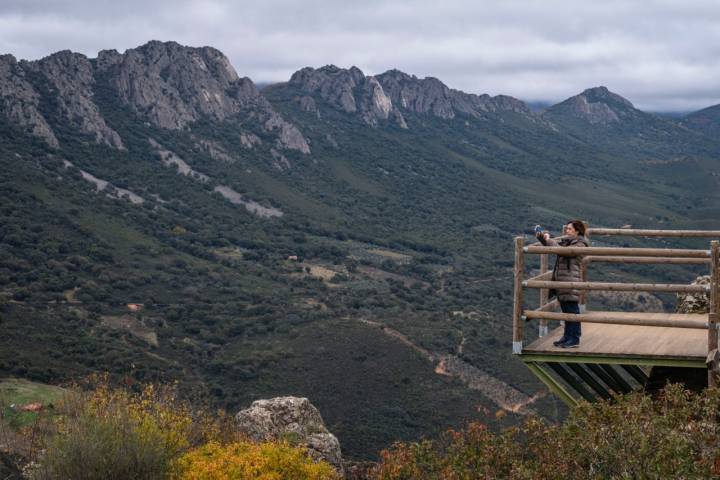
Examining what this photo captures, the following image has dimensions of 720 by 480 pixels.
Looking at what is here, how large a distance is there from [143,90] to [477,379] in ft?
271

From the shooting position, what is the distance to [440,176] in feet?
461

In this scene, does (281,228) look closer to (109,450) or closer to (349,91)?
(349,91)

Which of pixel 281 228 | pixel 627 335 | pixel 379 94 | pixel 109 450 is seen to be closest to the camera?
pixel 627 335

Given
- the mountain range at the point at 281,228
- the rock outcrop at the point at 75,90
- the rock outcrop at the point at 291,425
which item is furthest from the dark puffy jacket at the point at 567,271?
the rock outcrop at the point at 75,90

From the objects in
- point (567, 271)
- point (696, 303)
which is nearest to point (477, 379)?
point (696, 303)

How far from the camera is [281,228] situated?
3738 inches

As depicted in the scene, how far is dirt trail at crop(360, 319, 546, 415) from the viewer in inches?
1937

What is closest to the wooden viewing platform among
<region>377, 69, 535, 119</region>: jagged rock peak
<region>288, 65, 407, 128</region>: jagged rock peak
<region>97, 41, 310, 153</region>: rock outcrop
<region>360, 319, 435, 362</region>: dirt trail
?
<region>360, 319, 435, 362</region>: dirt trail

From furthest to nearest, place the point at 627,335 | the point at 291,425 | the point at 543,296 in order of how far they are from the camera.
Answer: the point at 291,425, the point at 543,296, the point at 627,335

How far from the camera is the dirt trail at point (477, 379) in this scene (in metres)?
49.2

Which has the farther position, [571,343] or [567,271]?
[567,271]

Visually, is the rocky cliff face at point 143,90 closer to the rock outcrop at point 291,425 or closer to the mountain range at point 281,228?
the mountain range at point 281,228

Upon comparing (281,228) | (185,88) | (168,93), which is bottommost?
(281,228)

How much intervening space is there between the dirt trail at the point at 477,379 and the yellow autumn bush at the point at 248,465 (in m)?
36.8
